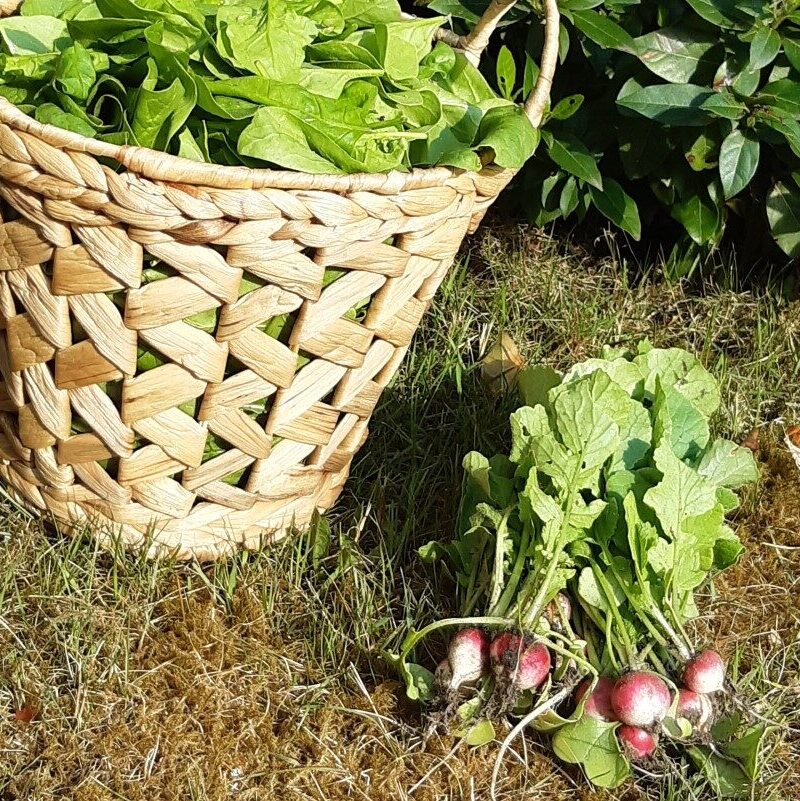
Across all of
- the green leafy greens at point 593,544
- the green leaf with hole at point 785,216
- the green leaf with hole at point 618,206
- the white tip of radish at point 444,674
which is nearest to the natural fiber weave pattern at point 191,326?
the green leafy greens at point 593,544

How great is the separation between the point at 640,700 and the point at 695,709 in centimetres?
9

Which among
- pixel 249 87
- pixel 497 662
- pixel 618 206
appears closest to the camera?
pixel 249 87

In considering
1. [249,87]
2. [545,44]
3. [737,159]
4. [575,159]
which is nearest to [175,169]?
[249,87]

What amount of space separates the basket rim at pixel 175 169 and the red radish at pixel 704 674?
74 cm

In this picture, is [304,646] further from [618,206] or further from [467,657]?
[618,206]

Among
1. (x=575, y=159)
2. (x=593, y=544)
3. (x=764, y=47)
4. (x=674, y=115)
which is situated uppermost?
(x=764, y=47)

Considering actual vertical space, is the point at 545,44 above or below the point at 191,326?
above

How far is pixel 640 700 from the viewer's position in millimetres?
1356

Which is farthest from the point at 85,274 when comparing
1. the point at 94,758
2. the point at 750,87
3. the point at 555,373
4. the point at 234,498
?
the point at 750,87

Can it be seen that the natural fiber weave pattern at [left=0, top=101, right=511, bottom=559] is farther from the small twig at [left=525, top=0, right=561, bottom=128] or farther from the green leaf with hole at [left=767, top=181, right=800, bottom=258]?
the green leaf with hole at [left=767, top=181, right=800, bottom=258]

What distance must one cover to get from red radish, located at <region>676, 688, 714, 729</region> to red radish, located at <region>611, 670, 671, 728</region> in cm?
3

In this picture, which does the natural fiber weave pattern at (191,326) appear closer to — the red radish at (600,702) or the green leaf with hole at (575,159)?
the red radish at (600,702)

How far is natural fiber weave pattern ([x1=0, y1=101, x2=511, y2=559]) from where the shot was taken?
3.98 ft

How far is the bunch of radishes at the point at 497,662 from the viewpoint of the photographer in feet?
4.51
